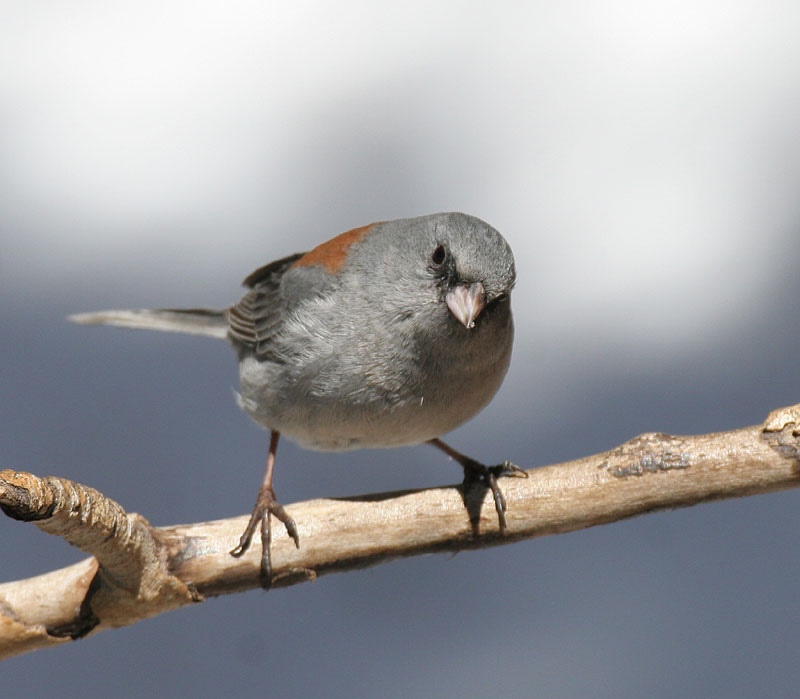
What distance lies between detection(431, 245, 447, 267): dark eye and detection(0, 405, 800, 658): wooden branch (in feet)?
1.57

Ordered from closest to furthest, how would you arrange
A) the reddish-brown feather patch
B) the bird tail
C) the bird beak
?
the bird beak, the reddish-brown feather patch, the bird tail

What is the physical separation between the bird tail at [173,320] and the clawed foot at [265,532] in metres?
0.81

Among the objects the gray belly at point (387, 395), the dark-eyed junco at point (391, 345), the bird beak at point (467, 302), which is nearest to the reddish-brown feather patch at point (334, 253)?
the dark-eyed junco at point (391, 345)

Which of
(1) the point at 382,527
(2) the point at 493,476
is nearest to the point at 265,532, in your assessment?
(1) the point at 382,527

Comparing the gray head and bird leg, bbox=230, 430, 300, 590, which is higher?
the gray head

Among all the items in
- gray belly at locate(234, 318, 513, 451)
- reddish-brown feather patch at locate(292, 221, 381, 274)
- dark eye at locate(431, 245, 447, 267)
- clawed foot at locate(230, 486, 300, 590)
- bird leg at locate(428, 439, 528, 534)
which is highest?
dark eye at locate(431, 245, 447, 267)

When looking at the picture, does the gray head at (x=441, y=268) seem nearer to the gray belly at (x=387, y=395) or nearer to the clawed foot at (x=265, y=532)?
the gray belly at (x=387, y=395)

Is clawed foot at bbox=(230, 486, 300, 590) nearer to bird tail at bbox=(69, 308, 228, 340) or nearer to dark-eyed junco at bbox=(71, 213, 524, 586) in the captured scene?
dark-eyed junco at bbox=(71, 213, 524, 586)

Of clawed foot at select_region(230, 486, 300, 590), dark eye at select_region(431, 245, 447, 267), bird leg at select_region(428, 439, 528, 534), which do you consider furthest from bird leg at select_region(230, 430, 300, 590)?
dark eye at select_region(431, 245, 447, 267)

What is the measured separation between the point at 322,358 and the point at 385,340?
0.15 m

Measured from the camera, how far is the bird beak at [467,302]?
1.65 metres

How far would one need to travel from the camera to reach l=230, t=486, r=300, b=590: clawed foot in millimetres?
1756

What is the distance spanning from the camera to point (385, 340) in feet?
5.98

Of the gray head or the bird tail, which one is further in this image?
the bird tail
